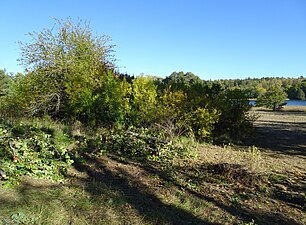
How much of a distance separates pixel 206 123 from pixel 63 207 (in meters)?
7.04

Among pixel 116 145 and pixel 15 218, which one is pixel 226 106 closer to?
pixel 116 145

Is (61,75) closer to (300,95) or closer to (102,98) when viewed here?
(102,98)

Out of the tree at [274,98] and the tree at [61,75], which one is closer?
the tree at [61,75]

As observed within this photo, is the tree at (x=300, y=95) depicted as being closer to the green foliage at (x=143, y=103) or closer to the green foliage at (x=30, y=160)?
the green foliage at (x=143, y=103)

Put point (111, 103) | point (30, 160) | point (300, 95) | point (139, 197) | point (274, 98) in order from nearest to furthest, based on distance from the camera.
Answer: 1. point (139, 197)
2. point (30, 160)
3. point (111, 103)
4. point (274, 98)
5. point (300, 95)

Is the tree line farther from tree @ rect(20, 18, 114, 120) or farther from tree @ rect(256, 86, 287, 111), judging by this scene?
tree @ rect(256, 86, 287, 111)

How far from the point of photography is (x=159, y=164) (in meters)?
6.46

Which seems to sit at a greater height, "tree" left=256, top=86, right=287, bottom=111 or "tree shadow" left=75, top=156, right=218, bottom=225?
"tree" left=256, top=86, right=287, bottom=111

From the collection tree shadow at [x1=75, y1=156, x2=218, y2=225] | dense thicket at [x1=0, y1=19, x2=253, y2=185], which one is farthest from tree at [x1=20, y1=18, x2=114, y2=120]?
tree shadow at [x1=75, y1=156, x2=218, y2=225]

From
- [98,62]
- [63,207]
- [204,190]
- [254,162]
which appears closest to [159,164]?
[204,190]

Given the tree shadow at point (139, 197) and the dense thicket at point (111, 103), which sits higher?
the dense thicket at point (111, 103)

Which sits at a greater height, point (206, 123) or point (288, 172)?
point (206, 123)

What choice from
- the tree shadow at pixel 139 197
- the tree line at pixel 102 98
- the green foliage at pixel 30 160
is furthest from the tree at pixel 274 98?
the green foliage at pixel 30 160

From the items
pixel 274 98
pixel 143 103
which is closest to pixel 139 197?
pixel 143 103
